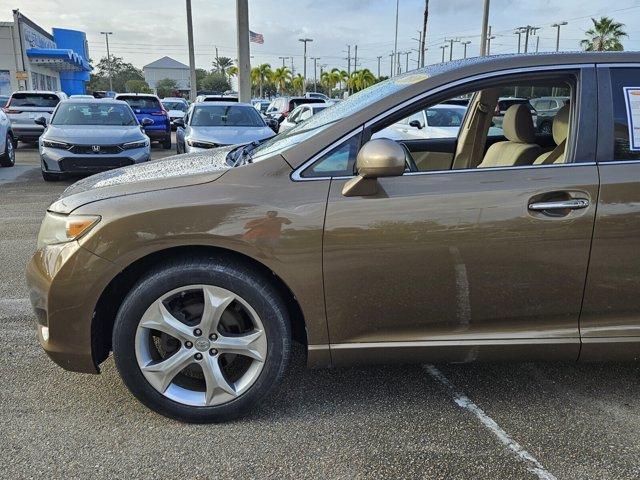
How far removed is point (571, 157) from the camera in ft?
8.80

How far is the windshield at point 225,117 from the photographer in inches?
423

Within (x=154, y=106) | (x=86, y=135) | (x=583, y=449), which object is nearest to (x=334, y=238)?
(x=583, y=449)

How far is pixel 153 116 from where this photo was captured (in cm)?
1731

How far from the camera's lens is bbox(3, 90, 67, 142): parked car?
1608cm

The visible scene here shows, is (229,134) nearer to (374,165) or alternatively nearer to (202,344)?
(202,344)

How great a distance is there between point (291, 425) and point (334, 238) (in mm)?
964

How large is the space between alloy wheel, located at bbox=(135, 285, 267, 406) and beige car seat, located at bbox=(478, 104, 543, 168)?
1.82 m

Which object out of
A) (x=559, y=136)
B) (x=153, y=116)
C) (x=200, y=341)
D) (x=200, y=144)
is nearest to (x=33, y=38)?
(x=153, y=116)

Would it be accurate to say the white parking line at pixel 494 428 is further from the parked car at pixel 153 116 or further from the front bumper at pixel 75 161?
the parked car at pixel 153 116

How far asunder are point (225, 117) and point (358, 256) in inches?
353

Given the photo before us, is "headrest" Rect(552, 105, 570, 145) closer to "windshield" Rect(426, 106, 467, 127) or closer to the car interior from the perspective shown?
the car interior

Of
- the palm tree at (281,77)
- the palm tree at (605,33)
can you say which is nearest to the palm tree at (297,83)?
the palm tree at (281,77)

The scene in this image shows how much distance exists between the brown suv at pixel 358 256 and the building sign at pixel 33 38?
144 feet

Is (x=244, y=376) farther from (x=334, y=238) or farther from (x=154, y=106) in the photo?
(x=154, y=106)
